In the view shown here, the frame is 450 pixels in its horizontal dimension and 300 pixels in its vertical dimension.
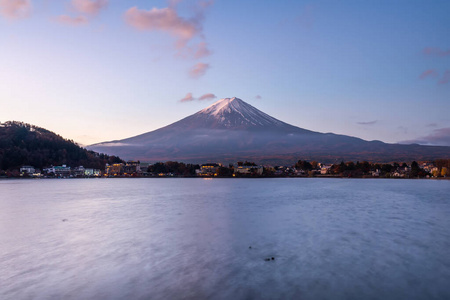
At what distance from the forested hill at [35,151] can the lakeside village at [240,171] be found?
342 cm

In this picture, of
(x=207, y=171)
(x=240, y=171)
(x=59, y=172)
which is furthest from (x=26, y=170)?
(x=240, y=171)

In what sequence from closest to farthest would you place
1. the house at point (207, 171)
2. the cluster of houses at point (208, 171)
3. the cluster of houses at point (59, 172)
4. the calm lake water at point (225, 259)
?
the calm lake water at point (225, 259) → the cluster of houses at point (59, 172) → the cluster of houses at point (208, 171) → the house at point (207, 171)

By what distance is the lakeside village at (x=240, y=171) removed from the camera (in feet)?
418

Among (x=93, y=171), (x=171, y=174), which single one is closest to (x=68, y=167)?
(x=93, y=171)

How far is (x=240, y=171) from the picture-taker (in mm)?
A: 149000

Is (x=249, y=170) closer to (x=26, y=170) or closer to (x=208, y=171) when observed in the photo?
(x=208, y=171)

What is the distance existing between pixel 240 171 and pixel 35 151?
264ft

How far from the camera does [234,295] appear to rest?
746 cm

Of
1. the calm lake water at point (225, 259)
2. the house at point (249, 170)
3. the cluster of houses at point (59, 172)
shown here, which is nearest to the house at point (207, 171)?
the house at point (249, 170)

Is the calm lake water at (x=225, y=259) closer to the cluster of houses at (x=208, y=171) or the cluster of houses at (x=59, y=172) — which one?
the cluster of houses at (x=208, y=171)

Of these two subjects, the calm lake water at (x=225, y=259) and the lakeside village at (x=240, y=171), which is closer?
the calm lake water at (x=225, y=259)

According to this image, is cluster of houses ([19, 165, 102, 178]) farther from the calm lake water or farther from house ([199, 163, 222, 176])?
the calm lake water

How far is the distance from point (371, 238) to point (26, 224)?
16.7 meters

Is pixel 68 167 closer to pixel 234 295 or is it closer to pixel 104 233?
pixel 104 233
